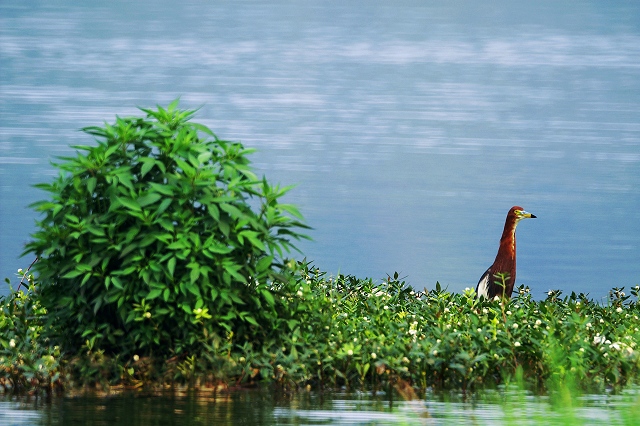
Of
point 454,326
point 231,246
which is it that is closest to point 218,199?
point 231,246

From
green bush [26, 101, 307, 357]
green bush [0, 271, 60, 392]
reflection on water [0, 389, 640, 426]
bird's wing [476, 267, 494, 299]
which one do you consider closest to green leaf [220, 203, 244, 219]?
green bush [26, 101, 307, 357]

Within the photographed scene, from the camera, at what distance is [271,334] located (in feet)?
26.5

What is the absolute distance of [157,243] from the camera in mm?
7652

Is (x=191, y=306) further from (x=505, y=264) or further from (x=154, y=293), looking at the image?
(x=505, y=264)

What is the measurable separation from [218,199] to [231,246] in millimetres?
424

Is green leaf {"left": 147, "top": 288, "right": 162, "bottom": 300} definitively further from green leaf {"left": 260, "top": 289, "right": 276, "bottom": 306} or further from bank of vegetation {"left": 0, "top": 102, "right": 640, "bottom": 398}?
green leaf {"left": 260, "top": 289, "right": 276, "bottom": 306}

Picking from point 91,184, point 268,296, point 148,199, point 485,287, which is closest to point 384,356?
point 268,296

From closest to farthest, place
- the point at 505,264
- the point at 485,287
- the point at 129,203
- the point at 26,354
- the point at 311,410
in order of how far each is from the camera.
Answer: the point at 311,410, the point at 129,203, the point at 26,354, the point at 505,264, the point at 485,287

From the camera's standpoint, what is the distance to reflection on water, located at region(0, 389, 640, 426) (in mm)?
6512

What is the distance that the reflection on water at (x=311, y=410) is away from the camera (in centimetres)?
651

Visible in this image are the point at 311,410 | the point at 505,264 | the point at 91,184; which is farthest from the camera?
the point at 505,264

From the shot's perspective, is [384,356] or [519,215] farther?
[519,215]

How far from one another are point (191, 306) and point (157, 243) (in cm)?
58

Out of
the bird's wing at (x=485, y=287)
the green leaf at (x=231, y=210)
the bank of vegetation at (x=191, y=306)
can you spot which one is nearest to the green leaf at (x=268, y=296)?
the bank of vegetation at (x=191, y=306)
